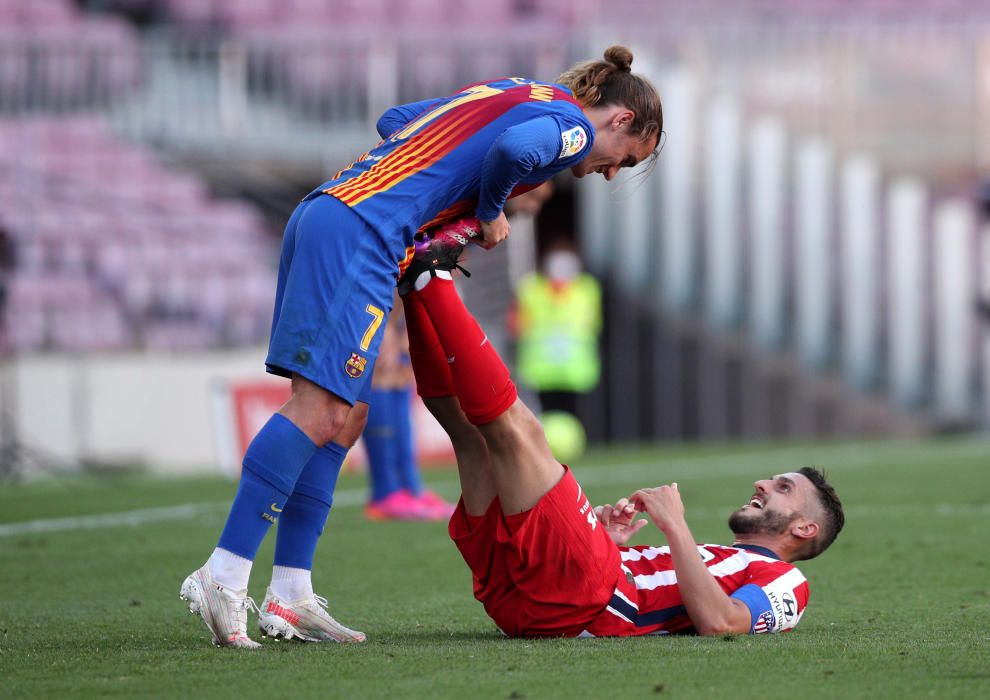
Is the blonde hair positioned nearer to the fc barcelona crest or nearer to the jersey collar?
the fc barcelona crest

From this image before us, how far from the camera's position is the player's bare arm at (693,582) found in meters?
3.88

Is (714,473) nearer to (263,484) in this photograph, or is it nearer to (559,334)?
(559,334)

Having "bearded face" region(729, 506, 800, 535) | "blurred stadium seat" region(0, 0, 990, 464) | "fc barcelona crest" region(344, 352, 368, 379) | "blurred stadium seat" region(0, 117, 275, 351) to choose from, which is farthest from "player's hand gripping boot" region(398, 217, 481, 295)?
"blurred stadium seat" region(0, 0, 990, 464)

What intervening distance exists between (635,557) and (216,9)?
15.1 meters

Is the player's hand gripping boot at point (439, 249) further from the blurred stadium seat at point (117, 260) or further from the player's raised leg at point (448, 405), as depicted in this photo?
the blurred stadium seat at point (117, 260)

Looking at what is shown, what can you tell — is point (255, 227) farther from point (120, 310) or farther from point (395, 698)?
point (395, 698)

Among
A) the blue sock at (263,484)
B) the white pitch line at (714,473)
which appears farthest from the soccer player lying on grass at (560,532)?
the white pitch line at (714,473)

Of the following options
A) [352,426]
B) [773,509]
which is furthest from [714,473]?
[352,426]

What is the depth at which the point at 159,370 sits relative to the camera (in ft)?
43.5

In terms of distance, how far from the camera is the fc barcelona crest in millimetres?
3898

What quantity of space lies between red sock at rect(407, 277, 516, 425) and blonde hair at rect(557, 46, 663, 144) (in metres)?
0.68

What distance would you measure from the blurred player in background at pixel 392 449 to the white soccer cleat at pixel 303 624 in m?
3.87

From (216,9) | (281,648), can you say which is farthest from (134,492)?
(216,9)

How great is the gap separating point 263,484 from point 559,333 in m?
11.3
